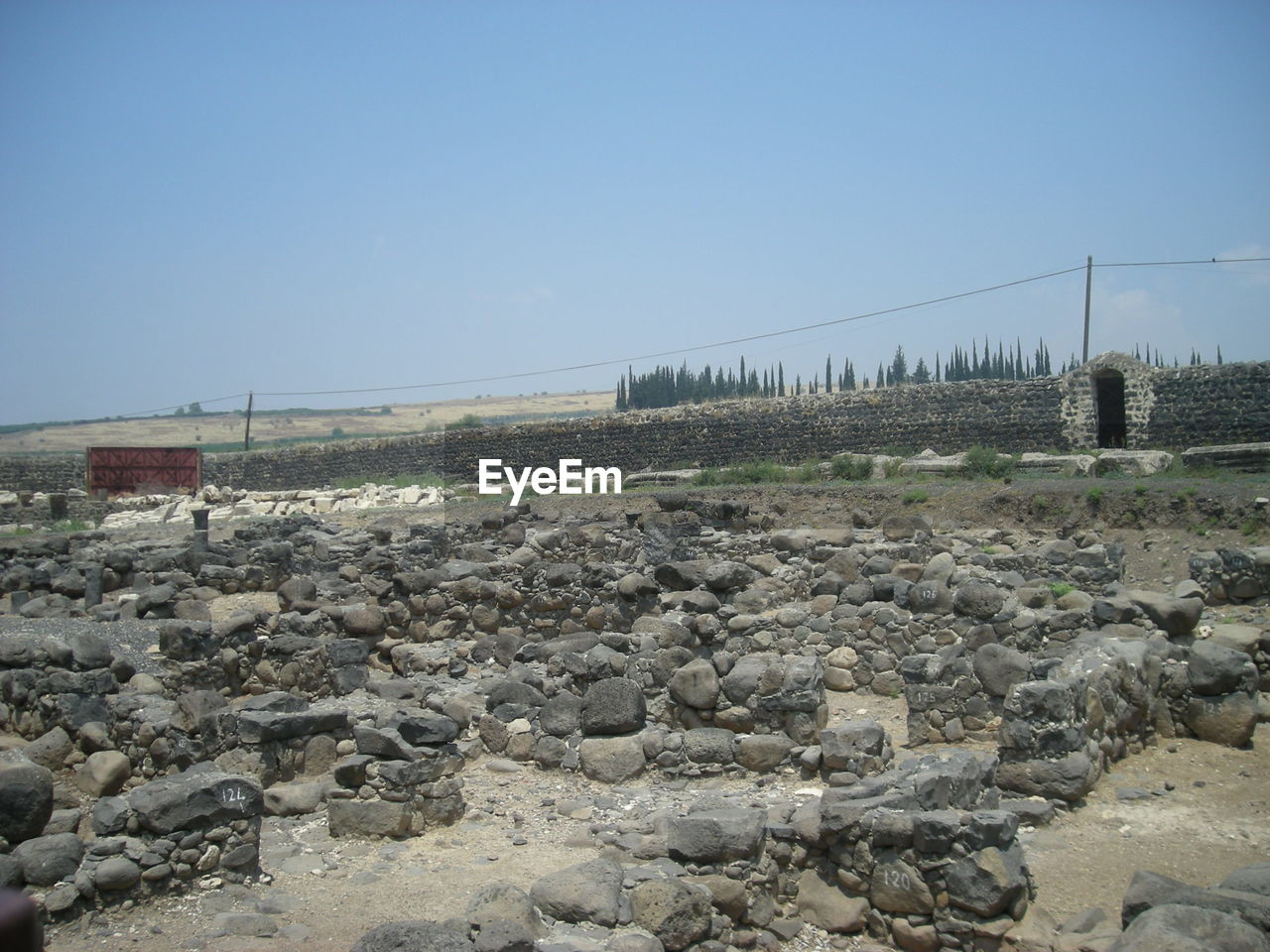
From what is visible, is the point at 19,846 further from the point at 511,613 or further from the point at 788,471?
the point at 788,471

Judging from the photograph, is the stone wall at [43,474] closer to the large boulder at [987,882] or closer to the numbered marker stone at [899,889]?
the numbered marker stone at [899,889]

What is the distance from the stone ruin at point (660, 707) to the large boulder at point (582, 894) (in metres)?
→ 0.02

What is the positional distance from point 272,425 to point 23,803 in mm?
121640

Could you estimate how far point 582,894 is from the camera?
5.84 metres

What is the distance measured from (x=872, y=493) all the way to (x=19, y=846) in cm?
1920

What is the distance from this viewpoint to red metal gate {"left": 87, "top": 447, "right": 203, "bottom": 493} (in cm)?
3825

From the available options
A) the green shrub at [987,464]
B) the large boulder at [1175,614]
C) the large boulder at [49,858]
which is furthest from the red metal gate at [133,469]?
the large boulder at [1175,614]

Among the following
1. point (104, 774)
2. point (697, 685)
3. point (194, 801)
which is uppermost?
point (194, 801)

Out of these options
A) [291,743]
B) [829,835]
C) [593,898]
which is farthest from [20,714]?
[829,835]

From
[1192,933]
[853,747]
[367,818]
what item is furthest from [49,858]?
[1192,933]

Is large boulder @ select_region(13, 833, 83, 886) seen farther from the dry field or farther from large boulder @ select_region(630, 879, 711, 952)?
the dry field

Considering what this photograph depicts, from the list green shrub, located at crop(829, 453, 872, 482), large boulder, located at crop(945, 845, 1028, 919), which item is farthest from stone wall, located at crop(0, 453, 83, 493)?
large boulder, located at crop(945, 845, 1028, 919)

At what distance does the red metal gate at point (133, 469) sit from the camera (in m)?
38.2

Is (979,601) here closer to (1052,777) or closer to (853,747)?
(1052,777)
